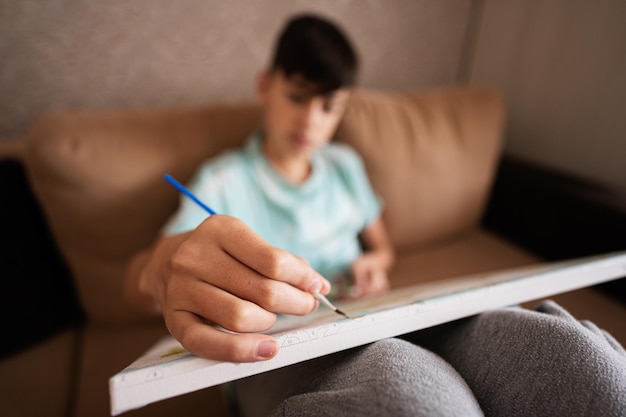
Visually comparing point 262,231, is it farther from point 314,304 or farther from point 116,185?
point 314,304

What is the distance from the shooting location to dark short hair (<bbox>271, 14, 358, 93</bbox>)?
0.72 m

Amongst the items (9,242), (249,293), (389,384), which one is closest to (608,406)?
(389,384)

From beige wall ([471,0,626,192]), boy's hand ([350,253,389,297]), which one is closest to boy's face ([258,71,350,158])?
boy's hand ([350,253,389,297])

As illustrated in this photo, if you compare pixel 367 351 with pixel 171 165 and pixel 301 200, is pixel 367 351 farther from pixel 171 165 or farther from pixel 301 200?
pixel 171 165

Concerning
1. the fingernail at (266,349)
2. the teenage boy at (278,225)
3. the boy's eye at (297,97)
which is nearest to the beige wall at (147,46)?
the teenage boy at (278,225)

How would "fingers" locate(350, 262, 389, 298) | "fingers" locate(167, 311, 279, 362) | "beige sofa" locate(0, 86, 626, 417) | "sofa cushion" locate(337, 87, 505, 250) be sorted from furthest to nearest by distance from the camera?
"sofa cushion" locate(337, 87, 505, 250)
"fingers" locate(350, 262, 389, 298)
"beige sofa" locate(0, 86, 626, 417)
"fingers" locate(167, 311, 279, 362)

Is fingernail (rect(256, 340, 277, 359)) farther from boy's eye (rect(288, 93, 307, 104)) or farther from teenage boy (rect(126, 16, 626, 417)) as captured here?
boy's eye (rect(288, 93, 307, 104))

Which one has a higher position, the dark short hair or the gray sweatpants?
the dark short hair

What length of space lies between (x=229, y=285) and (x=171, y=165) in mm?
535

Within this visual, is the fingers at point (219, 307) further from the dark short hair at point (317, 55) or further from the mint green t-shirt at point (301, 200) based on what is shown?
the dark short hair at point (317, 55)

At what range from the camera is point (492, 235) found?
123 cm

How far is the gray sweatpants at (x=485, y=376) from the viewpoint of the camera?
0.31 meters

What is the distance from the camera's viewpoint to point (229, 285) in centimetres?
36

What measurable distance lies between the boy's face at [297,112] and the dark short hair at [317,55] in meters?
0.02
